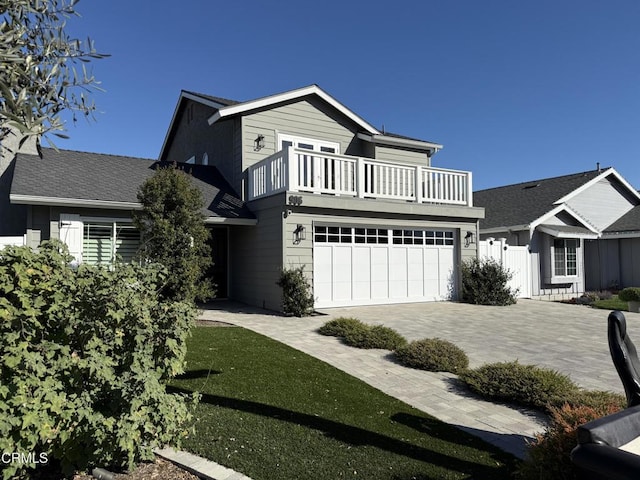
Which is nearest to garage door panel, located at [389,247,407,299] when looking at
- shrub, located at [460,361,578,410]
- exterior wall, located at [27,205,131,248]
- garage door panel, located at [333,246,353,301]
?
garage door panel, located at [333,246,353,301]

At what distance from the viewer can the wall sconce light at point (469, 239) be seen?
587 inches

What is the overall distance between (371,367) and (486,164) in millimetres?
20459

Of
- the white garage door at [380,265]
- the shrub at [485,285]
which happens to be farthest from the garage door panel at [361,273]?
the shrub at [485,285]

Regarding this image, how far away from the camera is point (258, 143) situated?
14.3m

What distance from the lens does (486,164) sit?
24.0 meters

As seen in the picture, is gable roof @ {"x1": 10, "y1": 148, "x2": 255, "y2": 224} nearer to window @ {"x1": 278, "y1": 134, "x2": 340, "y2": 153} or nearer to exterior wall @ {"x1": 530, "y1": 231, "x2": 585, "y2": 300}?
window @ {"x1": 278, "y1": 134, "x2": 340, "y2": 153}

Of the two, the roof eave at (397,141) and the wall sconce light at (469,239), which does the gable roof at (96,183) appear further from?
the wall sconce light at (469,239)

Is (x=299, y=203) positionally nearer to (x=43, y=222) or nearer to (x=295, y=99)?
(x=295, y=99)

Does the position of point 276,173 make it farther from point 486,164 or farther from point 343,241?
point 486,164

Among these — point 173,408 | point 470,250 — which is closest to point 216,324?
point 173,408

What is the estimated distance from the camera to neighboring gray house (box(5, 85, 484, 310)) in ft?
37.9

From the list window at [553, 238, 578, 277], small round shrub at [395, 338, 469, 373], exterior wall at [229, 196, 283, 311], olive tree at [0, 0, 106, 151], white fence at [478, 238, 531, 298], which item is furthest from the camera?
window at [553, 238, 578, 277]

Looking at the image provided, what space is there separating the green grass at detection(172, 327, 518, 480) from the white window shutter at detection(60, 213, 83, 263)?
22.9 feet

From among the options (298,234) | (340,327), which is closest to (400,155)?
(298,234)
